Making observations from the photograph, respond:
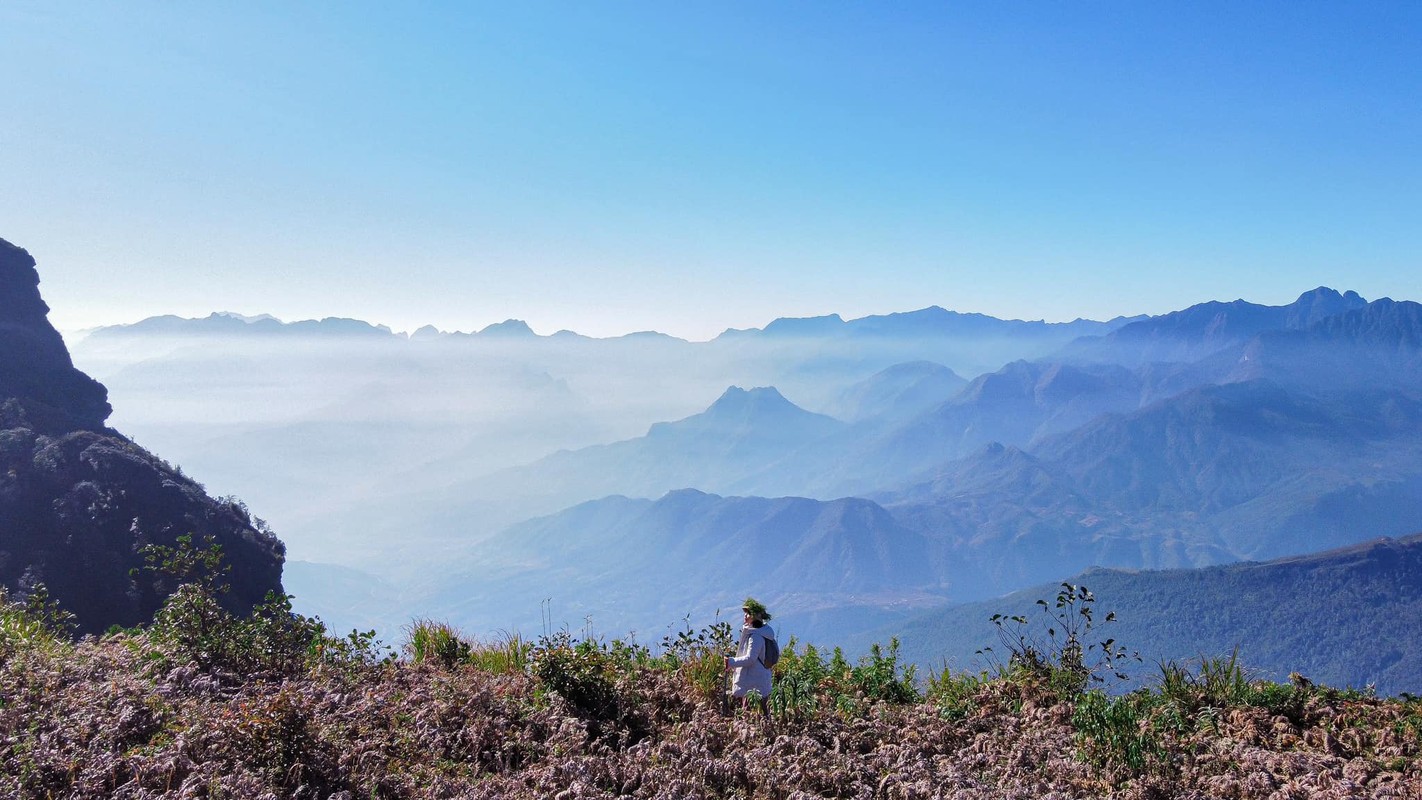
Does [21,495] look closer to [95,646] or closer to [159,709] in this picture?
[95,646]

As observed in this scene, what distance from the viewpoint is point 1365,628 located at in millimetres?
174250

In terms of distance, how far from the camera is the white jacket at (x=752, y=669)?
9633mm

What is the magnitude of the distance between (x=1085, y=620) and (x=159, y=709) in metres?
10.9

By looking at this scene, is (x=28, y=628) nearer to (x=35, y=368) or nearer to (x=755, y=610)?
(x=755, y=610)

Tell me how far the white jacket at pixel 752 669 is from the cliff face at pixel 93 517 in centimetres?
3383

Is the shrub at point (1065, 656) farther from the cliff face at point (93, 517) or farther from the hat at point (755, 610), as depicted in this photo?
the cliff face at point (93, 517)

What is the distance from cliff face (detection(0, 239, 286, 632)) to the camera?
39.4 m

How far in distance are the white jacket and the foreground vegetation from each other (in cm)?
38

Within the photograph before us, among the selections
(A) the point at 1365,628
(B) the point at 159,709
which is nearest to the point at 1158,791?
(B) the point at 159,709

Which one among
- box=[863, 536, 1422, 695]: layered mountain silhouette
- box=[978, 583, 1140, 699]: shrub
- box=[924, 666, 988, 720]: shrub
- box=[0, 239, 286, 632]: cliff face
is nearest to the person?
box=[924, 666, 988, 720]: shrub

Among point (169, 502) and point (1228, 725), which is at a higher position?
point (1228, 725)

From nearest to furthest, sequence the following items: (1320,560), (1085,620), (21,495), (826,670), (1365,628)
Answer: (1085,620) → (826,670) → (21,495) → (1365,628) → (1320,560)

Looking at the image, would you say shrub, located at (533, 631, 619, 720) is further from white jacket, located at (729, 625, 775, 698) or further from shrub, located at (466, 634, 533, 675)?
white jacket, located at (729, 625, 775, 698)

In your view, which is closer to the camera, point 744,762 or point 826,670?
point 744,762
